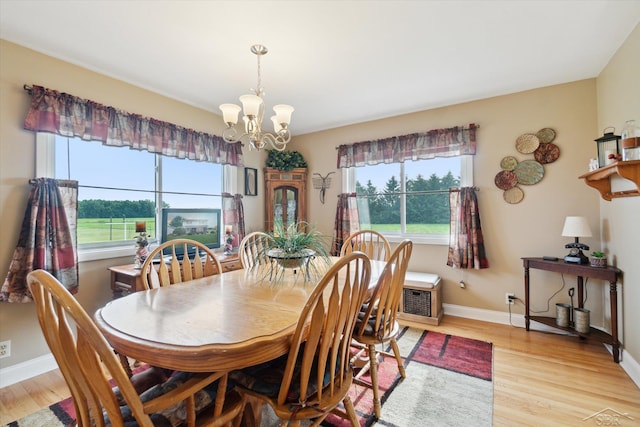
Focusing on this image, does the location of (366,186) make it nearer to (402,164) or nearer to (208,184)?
(402,164)

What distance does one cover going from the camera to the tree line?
3.47 m

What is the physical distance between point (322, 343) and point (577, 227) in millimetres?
2683

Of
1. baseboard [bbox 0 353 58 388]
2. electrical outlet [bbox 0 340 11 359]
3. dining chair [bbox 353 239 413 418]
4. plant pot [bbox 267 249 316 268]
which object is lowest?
baseboard [bbox 0 353 58 388]

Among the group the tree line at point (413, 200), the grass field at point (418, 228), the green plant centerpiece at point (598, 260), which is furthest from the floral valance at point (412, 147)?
the green plant centerpiece at point (598, 260)

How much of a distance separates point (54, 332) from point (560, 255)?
3783 mm

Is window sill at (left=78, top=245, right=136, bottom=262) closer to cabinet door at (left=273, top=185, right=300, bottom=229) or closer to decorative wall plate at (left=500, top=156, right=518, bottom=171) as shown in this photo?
cabinet door at (left=273, top=185, right=300, bottom=229)

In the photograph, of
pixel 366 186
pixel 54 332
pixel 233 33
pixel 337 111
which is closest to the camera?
pixel 54 332

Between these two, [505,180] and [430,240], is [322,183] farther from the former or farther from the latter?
[505,180]

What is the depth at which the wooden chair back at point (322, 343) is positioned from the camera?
1.06 meters

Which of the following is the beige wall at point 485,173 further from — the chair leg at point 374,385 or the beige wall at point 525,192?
the chair leg at point 374,385

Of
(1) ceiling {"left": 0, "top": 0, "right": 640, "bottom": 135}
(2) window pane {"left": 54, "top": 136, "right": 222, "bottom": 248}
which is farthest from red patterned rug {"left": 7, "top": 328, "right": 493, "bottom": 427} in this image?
(1) ceiling {"left": 0, "top": 0, "right": 640, "bottom": 135}

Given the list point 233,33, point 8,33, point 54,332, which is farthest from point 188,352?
point 8,33

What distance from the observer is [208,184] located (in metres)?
3.63

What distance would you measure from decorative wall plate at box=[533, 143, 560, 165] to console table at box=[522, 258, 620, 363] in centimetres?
100
